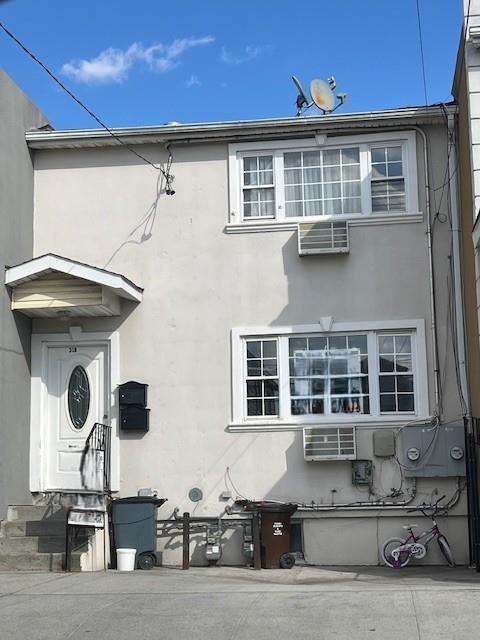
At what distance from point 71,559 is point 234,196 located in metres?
5.41

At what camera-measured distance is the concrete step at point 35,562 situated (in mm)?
10664

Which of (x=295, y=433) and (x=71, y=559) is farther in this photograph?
(x=295, y=433)

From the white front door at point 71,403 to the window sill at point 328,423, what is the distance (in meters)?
1.99

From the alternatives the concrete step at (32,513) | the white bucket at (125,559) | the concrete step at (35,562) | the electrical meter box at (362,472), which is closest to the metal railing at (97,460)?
the concrete step at (32,513)

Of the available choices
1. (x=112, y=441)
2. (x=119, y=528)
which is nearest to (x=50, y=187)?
(x=112, y=441)

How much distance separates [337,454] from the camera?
11.6 meters

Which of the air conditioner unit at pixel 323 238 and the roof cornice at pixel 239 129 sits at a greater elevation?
the roof cornice at pixel 239 129

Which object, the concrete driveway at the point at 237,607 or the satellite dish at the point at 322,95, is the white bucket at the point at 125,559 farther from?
the satellite dish at the point at 322,95

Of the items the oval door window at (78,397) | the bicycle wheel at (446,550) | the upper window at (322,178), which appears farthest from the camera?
the oval door window at (78,397)

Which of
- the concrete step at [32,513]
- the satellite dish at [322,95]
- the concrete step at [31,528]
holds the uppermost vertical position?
the satellite dish at [322,95]

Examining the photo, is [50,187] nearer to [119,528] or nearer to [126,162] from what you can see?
[126,162]

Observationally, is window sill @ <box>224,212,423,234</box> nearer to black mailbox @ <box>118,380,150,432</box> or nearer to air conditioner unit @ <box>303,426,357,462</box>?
black mailbox @ <box>118,380,150,432</box>

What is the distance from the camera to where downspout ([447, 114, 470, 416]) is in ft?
38.1

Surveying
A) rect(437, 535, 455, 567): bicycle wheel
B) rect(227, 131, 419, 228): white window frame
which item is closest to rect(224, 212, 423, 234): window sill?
rect(227, 131, 419, 228): white window frame
